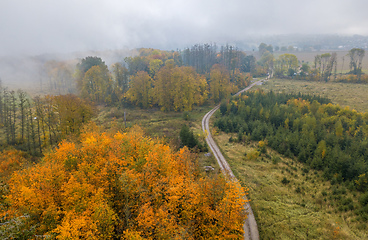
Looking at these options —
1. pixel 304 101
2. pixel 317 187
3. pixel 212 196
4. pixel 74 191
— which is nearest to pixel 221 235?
pixel 212 196

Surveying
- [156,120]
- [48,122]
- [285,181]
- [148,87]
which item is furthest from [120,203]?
[148,87]

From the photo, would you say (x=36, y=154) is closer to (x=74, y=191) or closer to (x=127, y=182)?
(x=74, y=191)

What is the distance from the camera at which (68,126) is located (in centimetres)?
4975

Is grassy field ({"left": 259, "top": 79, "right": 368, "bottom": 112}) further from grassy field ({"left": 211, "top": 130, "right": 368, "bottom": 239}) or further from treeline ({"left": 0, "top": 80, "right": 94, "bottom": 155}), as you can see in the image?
treeline ({"left": 0, "top": 80, "right": 94, "bottom": 155})

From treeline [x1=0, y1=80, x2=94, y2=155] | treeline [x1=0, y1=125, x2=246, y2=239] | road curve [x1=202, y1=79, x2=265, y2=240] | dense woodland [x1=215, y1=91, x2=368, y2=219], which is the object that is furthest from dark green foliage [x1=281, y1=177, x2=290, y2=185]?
treeline [x1=0, y1=80, x2=94, y2=155]

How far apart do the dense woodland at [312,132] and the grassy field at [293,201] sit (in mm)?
2653

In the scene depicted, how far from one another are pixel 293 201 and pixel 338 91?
86793 millimetres

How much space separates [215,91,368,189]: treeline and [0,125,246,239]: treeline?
26.0 metres

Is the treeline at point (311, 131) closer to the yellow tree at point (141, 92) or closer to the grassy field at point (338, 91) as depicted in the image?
the grassy field at point (338, 91)

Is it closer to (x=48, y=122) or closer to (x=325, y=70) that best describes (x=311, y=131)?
(x=48, y=122)

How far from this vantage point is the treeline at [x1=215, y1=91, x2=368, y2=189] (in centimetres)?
3491

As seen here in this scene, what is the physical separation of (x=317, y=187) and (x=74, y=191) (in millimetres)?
36598

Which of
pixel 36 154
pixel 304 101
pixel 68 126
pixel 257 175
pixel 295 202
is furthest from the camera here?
pixel 304 101

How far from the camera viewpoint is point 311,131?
45.9 metres
